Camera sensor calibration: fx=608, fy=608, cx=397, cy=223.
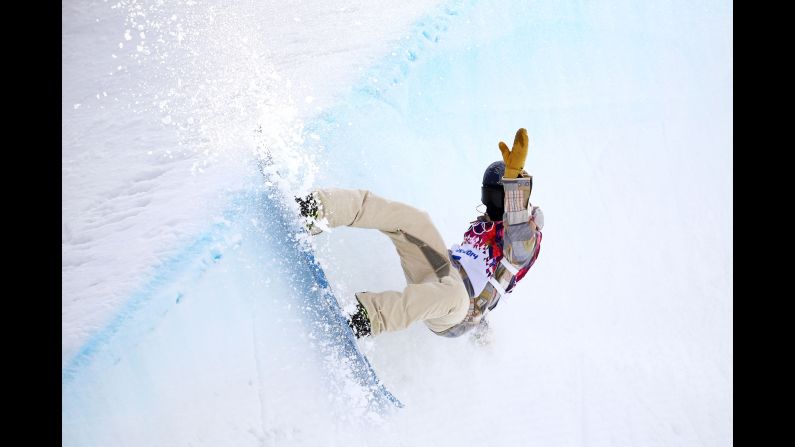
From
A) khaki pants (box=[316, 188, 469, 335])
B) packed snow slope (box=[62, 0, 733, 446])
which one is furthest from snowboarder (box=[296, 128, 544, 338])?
packed snow slope (box=[62, 0, 733, 446])

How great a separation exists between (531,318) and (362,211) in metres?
1.11

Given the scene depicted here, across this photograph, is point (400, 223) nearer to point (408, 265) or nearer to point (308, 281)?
point (408, 265)

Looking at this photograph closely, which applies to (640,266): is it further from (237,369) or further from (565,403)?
(237,369)

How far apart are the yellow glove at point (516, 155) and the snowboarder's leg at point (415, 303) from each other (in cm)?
37

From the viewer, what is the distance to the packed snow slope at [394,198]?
1607mm

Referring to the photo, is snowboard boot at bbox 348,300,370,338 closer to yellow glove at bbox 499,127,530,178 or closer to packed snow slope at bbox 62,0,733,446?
packed snow slope at bbox 62,0,733,446

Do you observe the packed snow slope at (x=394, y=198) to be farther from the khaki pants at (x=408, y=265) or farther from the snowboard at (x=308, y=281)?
the khaki pants at (x=408, y=265)

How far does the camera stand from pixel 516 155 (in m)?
1.64

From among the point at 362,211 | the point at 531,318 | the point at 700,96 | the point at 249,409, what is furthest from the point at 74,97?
the point at 700,96

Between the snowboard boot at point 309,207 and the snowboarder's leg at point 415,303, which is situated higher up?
the snowboard boot at point 309,207

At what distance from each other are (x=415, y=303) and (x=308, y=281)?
30 cm

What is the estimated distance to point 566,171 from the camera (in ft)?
9.46

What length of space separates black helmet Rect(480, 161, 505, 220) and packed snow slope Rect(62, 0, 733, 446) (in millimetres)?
416

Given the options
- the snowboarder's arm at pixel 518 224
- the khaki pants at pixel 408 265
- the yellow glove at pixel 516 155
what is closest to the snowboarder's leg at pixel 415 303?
the khaki pants at pixel 408 265
